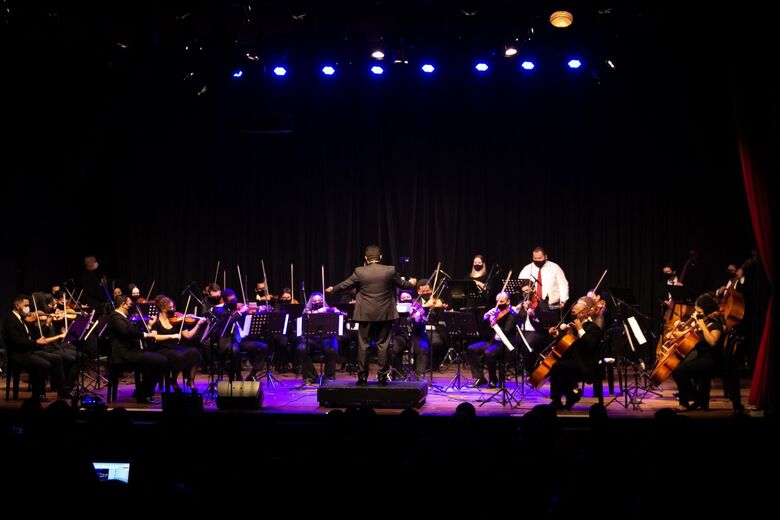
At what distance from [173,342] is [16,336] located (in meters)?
2.20

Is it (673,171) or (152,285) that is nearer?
(673,171)

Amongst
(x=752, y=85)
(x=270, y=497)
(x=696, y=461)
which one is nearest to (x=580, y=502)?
(x=696, y=461)

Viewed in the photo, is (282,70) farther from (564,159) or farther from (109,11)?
(564,159)

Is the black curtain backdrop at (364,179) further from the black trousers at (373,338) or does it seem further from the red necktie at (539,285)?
the black trousers at (373,338)

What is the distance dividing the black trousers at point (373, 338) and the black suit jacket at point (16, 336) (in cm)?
487

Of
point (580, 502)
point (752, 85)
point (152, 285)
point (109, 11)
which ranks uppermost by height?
point (109, 11)

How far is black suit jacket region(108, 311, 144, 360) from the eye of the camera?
10.5 meters

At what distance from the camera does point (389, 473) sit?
368 cm

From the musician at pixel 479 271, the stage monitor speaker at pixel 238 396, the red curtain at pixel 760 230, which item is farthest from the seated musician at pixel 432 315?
the red curtain at pixel 760 230

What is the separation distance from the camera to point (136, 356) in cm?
1047

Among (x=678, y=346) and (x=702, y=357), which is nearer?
(x=702, y=357)

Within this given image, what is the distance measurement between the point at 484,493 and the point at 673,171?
12878 mm

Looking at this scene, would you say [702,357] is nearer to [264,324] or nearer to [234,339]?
[264,324]

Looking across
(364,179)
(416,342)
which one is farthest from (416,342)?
(364,179)
